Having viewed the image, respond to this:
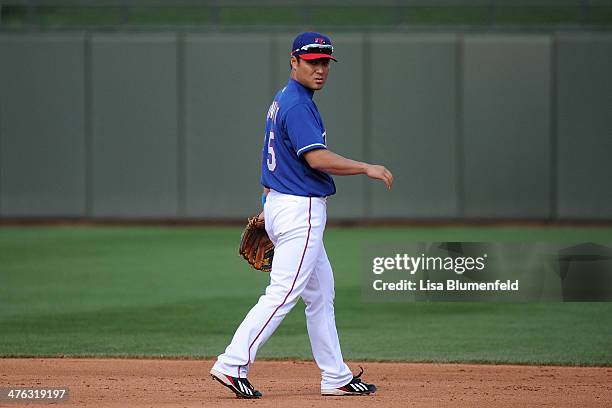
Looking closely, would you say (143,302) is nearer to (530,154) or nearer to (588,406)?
(588,406)

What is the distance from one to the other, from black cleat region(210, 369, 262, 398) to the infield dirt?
0.05 meters

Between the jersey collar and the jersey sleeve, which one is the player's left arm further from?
the jersey collar

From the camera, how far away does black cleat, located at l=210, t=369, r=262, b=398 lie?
19.8 feet

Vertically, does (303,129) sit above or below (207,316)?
above

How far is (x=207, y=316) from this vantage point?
10391mm

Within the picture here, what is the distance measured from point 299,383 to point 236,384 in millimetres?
943

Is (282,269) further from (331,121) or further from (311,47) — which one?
(331,121)

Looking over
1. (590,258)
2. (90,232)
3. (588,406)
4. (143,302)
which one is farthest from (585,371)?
(90,232)

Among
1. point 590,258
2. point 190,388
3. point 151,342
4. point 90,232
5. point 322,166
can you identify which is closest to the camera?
point 322,166

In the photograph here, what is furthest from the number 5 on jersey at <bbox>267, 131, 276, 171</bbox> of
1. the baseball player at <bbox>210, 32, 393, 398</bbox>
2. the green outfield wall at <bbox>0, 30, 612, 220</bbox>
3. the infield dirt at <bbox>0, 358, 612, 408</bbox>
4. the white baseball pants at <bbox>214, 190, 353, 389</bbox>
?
the green outfield wall at <bbox>0, 30, 612, 220</bbox>

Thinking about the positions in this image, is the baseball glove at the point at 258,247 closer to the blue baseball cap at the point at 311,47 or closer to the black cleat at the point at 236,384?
the black cleat at the point at 236,384

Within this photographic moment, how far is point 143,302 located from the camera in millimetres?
11266

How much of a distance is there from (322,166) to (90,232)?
13827 millimetres

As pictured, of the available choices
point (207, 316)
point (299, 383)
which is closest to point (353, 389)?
point (299, 383)
